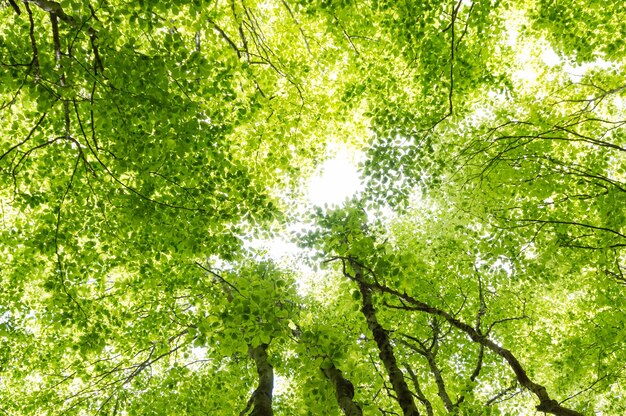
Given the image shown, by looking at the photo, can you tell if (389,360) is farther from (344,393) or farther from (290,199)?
(290,199)

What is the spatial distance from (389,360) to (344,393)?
759 mm

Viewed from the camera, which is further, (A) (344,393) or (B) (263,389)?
(B) (263,389)

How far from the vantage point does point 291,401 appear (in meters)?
12.5

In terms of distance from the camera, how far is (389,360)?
4.96 meters

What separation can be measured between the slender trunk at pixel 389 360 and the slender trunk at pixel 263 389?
2462 mm

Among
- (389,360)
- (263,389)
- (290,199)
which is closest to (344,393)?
(389,360)

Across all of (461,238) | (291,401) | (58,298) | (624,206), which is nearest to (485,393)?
(461,238)

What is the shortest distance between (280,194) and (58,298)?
22.4ft

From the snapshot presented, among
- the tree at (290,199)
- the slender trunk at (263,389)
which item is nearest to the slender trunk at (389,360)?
the tree at (290,199)

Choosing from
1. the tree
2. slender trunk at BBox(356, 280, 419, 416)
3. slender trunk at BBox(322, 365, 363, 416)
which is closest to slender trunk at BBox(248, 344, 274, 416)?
the tree

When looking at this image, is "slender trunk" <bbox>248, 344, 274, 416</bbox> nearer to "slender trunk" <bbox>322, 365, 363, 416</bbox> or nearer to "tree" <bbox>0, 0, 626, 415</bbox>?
"tree" <bbox>0, 0, 626, 415</bbox>

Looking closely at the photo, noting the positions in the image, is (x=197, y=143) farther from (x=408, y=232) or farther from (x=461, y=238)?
(x=408, y=232)

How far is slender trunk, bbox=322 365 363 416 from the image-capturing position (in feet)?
16.0

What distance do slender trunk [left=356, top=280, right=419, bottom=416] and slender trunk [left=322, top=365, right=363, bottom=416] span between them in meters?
0.57
